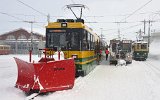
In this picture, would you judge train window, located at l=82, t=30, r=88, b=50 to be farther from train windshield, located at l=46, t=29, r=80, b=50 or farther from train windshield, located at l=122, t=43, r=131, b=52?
train windshield, located at l=122, t=43, r=131, b=52

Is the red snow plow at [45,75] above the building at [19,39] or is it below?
below

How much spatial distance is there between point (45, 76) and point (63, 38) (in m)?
5.48

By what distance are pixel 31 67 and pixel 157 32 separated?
100957mm

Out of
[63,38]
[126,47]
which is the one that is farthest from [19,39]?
[63,38]

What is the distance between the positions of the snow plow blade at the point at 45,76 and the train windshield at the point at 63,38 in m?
3.89

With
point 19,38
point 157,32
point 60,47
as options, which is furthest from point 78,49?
point 157,32

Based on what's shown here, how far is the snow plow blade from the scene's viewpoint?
1095cm

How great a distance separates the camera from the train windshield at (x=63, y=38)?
16.3m

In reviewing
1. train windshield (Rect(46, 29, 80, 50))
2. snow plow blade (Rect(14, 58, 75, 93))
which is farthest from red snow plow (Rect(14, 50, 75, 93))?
train windshield (Rect(46, 29, 80, 50))

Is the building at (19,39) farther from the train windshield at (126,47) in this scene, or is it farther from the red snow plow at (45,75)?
the red snow plow at (45,75)

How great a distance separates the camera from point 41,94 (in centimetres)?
1113

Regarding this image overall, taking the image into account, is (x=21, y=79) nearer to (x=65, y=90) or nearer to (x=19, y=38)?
(x=65, y=90)

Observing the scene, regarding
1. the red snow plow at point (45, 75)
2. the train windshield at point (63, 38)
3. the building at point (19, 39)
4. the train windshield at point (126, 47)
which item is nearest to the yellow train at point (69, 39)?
the train windshield at point (63, 38)

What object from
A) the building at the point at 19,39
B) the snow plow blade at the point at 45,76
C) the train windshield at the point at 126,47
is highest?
the building at the point at 19,39
